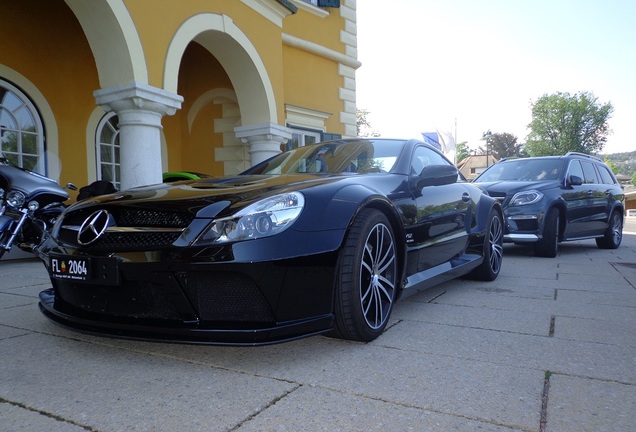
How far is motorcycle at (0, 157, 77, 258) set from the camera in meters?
5.06

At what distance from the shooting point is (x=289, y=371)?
87.4 inches

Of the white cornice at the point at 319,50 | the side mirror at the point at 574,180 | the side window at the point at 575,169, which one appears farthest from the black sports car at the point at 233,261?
the white cornice at the point at 319,50

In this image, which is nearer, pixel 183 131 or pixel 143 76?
pixel 143 76

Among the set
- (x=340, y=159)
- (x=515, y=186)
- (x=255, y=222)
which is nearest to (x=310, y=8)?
(x=515, y=186)

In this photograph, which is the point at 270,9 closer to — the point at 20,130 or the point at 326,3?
the point at 326,3

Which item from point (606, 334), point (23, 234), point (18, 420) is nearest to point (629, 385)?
point (606, 334)

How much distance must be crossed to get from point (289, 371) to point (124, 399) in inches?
27.4

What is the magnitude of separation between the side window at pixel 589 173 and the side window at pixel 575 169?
0.14 m

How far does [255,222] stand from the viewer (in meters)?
2.17

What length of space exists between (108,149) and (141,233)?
777 centimetres

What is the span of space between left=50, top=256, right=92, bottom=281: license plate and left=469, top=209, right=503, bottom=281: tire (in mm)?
3399

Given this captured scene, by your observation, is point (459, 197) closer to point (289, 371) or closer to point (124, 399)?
point (289, 371)

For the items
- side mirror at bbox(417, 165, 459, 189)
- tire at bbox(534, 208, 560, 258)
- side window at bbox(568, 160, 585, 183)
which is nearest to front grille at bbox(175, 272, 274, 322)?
side mirror at bbox(417, 165, 459, 189)

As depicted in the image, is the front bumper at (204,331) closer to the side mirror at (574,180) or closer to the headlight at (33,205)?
the headlight at (33,205)
